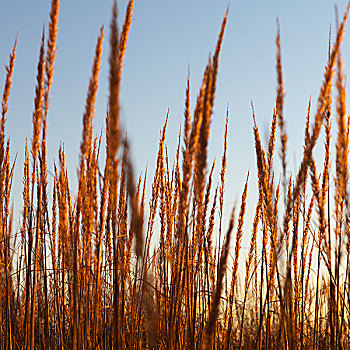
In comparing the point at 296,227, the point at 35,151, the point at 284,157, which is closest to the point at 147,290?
the point at 284,157

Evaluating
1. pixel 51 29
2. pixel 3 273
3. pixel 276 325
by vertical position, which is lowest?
pixel 276 325

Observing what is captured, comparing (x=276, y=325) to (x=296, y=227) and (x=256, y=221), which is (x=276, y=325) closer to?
(x=256, y=221)

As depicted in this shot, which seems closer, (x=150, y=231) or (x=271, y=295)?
(x=271, y=295)

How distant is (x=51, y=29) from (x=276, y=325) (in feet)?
7.51

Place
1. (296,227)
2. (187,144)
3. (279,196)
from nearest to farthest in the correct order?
(187,144) → (296,227) → (279,196)

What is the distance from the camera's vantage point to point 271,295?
7.03ft

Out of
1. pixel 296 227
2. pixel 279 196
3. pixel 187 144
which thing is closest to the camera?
pixel 187 144

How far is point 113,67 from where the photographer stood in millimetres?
1036

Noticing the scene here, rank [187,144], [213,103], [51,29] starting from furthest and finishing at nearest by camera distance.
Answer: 1. [51,29]
2. [187,144]
3. [213,103]

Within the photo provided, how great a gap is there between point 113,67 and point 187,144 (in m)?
0.33

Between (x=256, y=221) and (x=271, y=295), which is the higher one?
(x=256, y=221)

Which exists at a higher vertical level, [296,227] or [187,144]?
[187,144]

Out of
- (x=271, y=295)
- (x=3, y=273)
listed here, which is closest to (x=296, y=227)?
(x=271, y=295)

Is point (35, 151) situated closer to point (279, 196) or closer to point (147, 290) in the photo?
point (147, 290)
